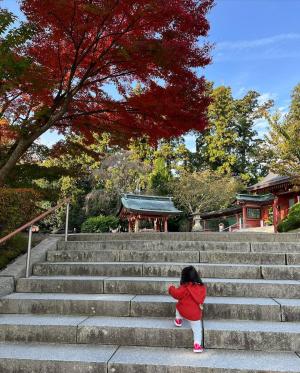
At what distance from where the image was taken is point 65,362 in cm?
337

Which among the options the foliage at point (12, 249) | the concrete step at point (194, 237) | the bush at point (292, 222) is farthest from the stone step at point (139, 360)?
the bush at point (292, 222)

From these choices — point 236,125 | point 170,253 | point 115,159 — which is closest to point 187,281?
point 170,253

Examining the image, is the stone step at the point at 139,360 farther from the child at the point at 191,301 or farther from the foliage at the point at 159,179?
the foliage at the point at 159,179

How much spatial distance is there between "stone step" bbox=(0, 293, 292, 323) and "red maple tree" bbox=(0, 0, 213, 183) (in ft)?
12.1

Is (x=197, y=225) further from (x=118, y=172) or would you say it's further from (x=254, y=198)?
(x=118, y=172)

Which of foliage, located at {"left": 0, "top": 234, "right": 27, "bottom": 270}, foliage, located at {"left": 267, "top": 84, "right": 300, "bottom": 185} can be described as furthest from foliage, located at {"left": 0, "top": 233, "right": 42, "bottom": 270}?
foliage, located at {"left": 267, "top": 84, "right": 300, "bottom": 185}

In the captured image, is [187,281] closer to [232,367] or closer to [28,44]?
[232,367]

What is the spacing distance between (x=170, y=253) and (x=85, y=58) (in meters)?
4.68

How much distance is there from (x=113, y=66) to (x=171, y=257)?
4287 millimetres

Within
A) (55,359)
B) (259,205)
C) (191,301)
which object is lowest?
(55,359)

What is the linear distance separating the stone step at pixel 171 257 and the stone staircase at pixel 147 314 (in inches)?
0.6

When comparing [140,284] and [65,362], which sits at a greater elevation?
[140,284]

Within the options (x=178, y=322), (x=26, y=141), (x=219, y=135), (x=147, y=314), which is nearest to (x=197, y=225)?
(x=219, y=135)

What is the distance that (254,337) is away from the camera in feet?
11.9
